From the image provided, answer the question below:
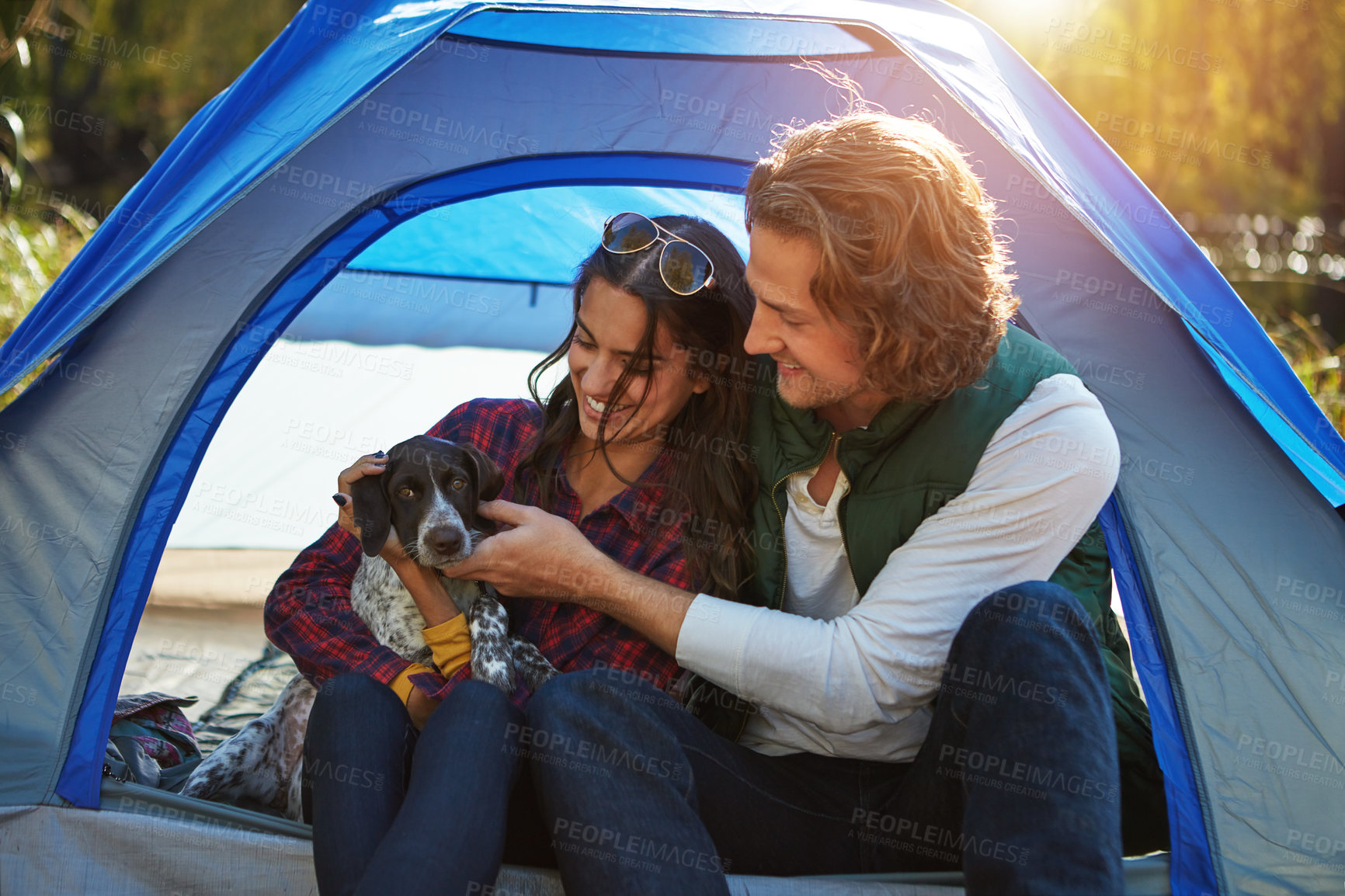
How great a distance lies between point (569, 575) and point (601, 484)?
0.40 m

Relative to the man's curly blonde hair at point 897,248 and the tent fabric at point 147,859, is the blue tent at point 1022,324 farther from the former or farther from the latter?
the man's curly blonde hair at point 897,248

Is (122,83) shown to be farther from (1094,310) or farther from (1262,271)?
(1094,310)

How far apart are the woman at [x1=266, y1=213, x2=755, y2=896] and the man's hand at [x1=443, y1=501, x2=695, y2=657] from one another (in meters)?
0.19

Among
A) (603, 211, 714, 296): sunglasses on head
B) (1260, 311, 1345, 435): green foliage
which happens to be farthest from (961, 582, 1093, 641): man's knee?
(1260, 311, 1345, 435): green foliage

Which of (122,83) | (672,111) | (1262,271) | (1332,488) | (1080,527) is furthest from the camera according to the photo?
(122,83)

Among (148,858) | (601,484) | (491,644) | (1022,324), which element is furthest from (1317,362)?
(148,858)

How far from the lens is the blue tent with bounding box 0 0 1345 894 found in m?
2.16

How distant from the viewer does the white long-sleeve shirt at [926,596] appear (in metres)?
1.90

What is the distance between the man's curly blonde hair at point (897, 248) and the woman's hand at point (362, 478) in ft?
3.41

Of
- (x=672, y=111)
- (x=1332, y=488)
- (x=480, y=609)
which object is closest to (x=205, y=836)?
(x=480, y=609)

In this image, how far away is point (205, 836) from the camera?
2205 mm

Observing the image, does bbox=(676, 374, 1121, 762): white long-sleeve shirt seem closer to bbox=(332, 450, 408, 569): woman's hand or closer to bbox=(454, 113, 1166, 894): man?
bbox=(454, 113, 1166, 894): man

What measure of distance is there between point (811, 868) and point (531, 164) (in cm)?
194

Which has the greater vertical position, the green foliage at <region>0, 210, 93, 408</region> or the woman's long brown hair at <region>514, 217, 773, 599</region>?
the green foliage at <region>0, 210, 93, 408</region>
